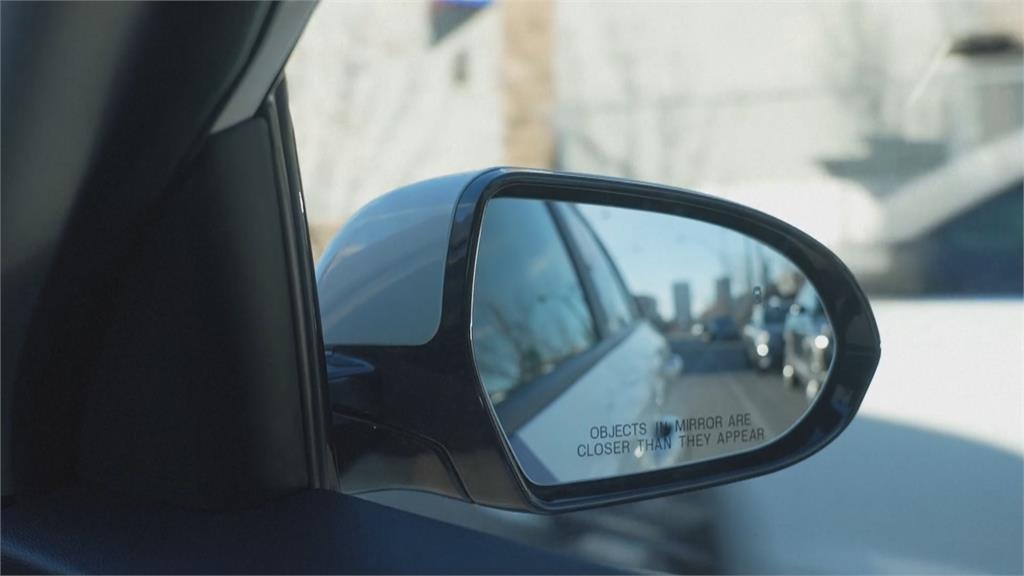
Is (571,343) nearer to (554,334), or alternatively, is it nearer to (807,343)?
(554,334)

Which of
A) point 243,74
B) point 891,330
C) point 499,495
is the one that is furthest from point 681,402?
point 891,330

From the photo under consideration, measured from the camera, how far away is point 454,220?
1421mm

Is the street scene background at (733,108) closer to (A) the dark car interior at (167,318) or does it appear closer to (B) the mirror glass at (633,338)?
(B) the mirror glass at (633,338)

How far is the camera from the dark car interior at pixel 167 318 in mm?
1180

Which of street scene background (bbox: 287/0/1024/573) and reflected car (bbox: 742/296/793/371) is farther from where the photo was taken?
street scene background (bbox: 287/0/1024/573)

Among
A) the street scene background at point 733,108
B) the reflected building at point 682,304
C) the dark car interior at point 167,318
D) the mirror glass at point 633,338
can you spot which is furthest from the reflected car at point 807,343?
the street scene background at point 733,108

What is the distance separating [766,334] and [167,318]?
1664mm

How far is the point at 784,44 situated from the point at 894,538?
1409 centimetres

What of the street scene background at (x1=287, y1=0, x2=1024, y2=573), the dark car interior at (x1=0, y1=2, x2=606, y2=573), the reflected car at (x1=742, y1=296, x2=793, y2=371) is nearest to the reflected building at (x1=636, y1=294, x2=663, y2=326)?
the reflected car at (x1=742, y1=296, x2=793, y2=371)

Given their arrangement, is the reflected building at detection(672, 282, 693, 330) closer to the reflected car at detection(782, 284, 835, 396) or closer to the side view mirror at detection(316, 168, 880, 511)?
the side view mirror at detection(316, 168, 880, 511)

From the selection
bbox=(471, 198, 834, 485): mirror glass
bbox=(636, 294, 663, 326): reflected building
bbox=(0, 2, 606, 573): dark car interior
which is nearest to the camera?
bbox=(0, 2, 606, 573): dark car interior

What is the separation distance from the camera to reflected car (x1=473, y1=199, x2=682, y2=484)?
1.86 m

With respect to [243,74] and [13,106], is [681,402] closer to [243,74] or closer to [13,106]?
[243,74]

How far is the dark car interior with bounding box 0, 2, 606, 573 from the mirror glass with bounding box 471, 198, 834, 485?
309mm
